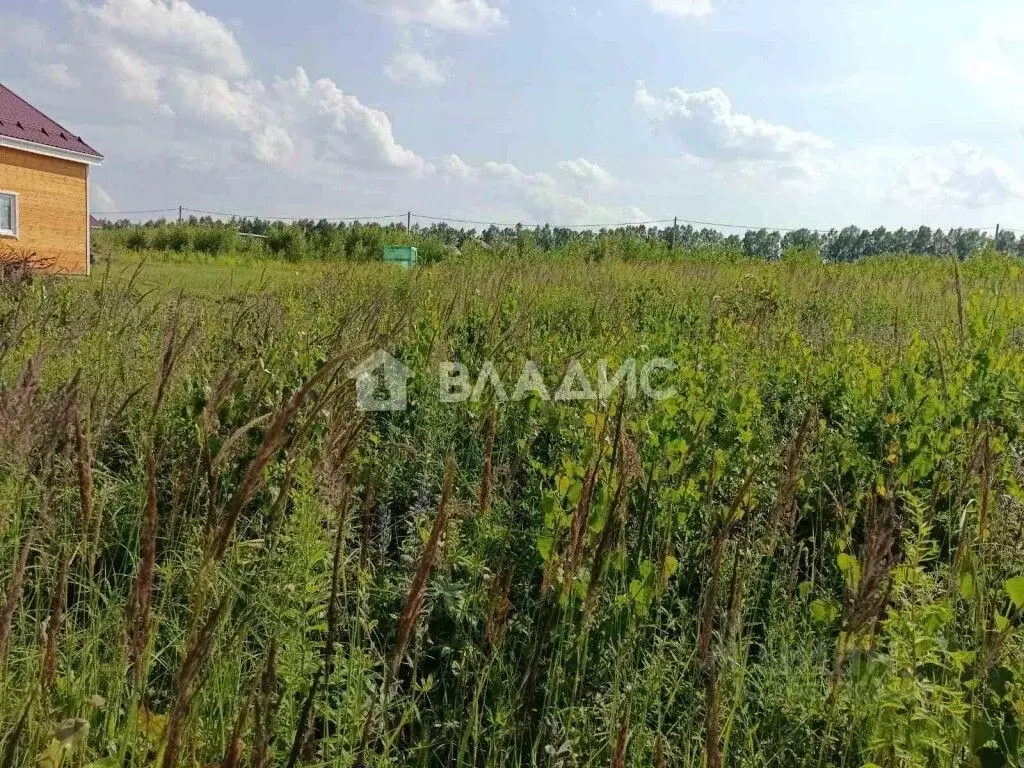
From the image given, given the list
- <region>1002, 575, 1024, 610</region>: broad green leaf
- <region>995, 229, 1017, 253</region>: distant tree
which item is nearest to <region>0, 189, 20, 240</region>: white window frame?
<region>1002, 575, 1024, 610</region>: broad green leaf

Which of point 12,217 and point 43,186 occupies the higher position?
point 43,186

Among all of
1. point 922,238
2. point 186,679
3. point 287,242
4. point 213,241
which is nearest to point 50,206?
point 287,242

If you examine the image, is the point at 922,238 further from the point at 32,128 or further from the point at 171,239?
the point at 32,128

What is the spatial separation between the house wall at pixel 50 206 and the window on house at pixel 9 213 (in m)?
0.10

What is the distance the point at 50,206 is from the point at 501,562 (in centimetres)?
2067

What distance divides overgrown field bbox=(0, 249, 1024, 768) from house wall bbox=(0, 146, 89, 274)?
16088 millimetres

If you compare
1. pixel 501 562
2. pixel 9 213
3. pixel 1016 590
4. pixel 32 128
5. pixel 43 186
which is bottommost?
pixel 501 562

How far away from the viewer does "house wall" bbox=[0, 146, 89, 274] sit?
17.3m

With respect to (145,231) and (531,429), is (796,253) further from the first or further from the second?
(145,231)

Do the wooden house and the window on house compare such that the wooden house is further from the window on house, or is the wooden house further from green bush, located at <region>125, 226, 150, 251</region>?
green bush, located at <region>125, 226, 150, 251</region>

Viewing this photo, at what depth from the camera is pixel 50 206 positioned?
60.1 feet

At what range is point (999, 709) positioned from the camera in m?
1.48

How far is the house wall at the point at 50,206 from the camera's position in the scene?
17.3 metres

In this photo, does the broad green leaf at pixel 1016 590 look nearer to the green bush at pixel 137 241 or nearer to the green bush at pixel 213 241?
the green bush at pixel 213 241
